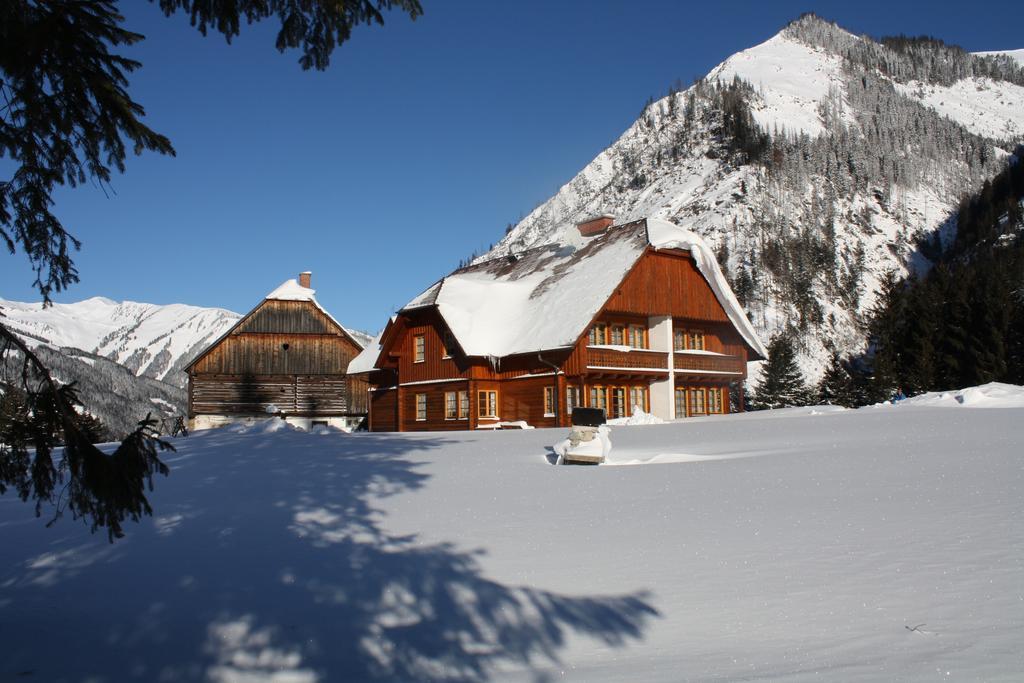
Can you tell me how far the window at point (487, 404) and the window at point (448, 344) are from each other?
2.28 metres

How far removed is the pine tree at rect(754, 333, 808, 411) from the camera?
53.2 metres

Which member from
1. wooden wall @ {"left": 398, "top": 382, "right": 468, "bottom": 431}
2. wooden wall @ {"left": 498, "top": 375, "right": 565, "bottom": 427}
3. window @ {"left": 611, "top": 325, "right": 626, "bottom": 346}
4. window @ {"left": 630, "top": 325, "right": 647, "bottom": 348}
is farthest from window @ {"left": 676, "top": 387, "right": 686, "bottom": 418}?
wooden wall @ {"left": 398, "top": 382, "right": 468, "bottom": 431}

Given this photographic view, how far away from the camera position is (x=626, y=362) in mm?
31625

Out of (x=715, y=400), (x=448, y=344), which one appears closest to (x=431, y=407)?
(x=448, y=344)

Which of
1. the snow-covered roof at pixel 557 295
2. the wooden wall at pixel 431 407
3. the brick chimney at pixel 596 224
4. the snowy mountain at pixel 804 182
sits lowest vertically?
the wooden wall at pixel 431 407

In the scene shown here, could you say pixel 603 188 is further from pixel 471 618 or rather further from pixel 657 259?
pixel 471 618

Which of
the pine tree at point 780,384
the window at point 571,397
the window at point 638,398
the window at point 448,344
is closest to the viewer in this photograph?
the window at point 571,397

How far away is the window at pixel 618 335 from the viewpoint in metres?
32.3

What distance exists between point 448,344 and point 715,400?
1306 centimetres

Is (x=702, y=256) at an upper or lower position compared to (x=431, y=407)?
upper

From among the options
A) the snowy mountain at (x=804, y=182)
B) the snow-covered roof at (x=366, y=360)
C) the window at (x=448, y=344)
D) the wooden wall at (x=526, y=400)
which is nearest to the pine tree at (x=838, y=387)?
the wooden wall at (x=526, y=400)

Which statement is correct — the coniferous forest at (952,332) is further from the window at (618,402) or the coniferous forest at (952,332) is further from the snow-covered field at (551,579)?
the snow-covered field at (551,579)

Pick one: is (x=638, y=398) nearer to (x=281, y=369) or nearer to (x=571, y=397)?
(x=571, y=397)

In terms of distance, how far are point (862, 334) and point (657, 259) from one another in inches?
2958
